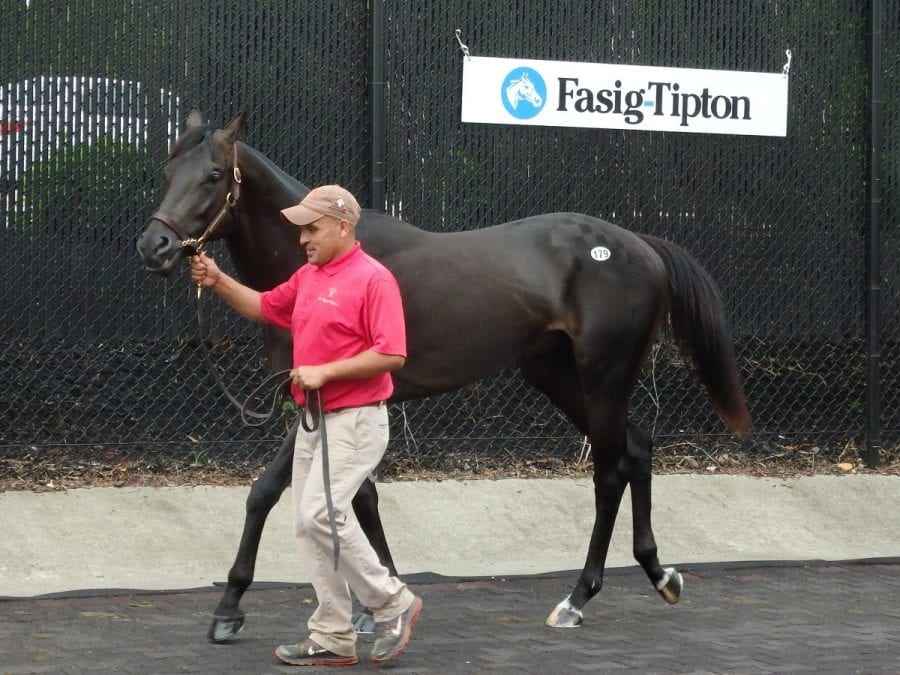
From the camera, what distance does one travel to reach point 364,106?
8.80 m

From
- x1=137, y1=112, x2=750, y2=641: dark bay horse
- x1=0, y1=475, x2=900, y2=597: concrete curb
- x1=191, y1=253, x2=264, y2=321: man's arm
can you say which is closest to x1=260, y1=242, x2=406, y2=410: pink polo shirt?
x1=191, y1=253, x2=264, y2=321: man's arm

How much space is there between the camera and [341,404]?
533cm

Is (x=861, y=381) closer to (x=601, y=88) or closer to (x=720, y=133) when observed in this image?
(x=720, y=133)

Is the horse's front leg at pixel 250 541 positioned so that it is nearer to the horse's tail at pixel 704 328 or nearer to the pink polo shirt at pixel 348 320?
the pink polo shirt at pixel 348 320

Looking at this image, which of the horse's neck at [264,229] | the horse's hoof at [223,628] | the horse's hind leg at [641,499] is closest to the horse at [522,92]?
the horse's hind leg at [641,499]

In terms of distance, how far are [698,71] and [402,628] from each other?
5.47m

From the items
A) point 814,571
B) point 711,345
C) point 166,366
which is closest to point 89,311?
point 166,366

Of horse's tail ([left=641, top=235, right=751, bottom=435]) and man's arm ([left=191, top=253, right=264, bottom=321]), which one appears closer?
man's arm ([left=191, top=253, right=264, bottom=321])

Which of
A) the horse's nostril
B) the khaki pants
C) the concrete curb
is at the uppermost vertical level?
the horse's nostril

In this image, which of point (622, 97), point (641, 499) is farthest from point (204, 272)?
point (622, 97)

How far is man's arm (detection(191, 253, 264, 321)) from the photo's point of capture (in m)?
5.65

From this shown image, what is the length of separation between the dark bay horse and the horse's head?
10cm

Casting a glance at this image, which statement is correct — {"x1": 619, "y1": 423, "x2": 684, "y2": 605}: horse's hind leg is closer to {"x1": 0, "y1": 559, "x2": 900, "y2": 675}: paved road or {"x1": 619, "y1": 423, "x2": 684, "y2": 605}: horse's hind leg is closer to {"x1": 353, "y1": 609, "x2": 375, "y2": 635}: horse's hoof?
{"x1": 0, "y1": 559, "x2": 900, "y2": 675}: paved road

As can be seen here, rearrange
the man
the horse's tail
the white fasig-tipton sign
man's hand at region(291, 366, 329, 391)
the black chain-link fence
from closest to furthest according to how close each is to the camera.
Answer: man's hand at region(291, 366, 329, 391), the man, the horse's tail, the black chain-link fence, the white fasig-tipton sign
